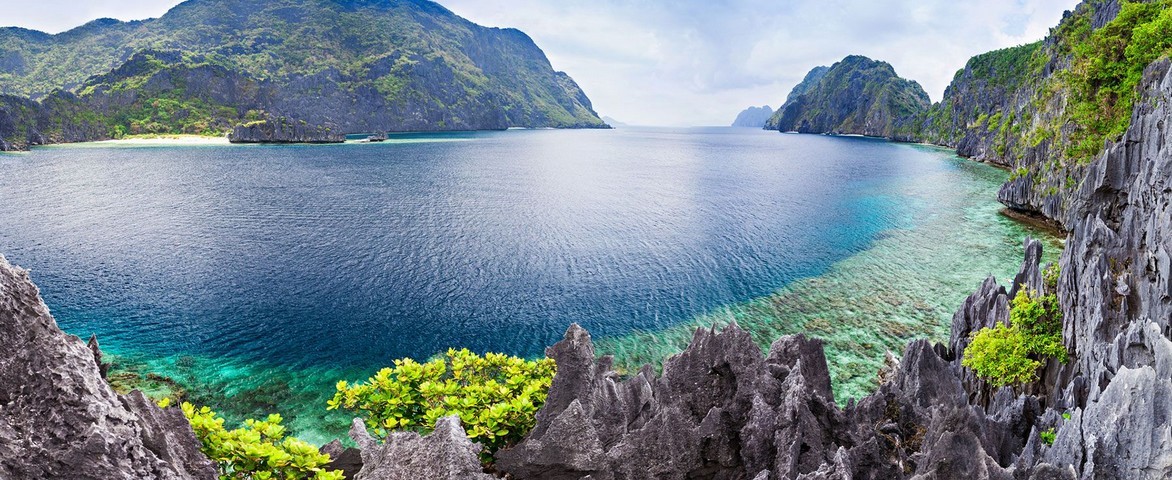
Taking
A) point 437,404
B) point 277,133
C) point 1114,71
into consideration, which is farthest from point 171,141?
point 1114,71

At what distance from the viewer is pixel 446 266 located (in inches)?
1891

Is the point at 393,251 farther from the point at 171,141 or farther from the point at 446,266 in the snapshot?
the point at 171,141

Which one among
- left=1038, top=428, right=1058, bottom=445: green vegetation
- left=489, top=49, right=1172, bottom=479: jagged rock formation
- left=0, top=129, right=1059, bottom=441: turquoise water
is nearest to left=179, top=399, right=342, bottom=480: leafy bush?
left=489, top=49, right=1172, bottom=479: jagged rock formation

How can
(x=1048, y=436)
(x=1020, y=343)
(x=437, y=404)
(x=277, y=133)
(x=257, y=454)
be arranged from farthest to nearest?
(x=277, y=133) → (x=1020, y=343) → (x=1048, y=436) → (x=437, y=404) → (x=257, y=454)

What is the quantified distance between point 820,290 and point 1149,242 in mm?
22710

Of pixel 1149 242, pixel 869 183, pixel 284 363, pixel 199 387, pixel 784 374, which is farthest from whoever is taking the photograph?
pixel 869 183

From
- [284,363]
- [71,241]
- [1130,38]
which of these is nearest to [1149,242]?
[284,363]

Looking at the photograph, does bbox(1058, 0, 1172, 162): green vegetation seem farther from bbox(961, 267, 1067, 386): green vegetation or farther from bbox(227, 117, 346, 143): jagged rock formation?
bbox(227, 117, 346, 143): jagged rock formation

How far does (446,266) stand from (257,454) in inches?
1530

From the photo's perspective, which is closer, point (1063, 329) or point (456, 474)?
point (456, 474)

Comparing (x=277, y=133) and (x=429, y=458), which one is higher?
(x=277, y=133)

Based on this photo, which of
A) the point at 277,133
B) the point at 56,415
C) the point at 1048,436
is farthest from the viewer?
the point at 277,133

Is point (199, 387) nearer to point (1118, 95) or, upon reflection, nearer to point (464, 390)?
point (464, 390)

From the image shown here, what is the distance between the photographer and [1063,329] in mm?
21750
